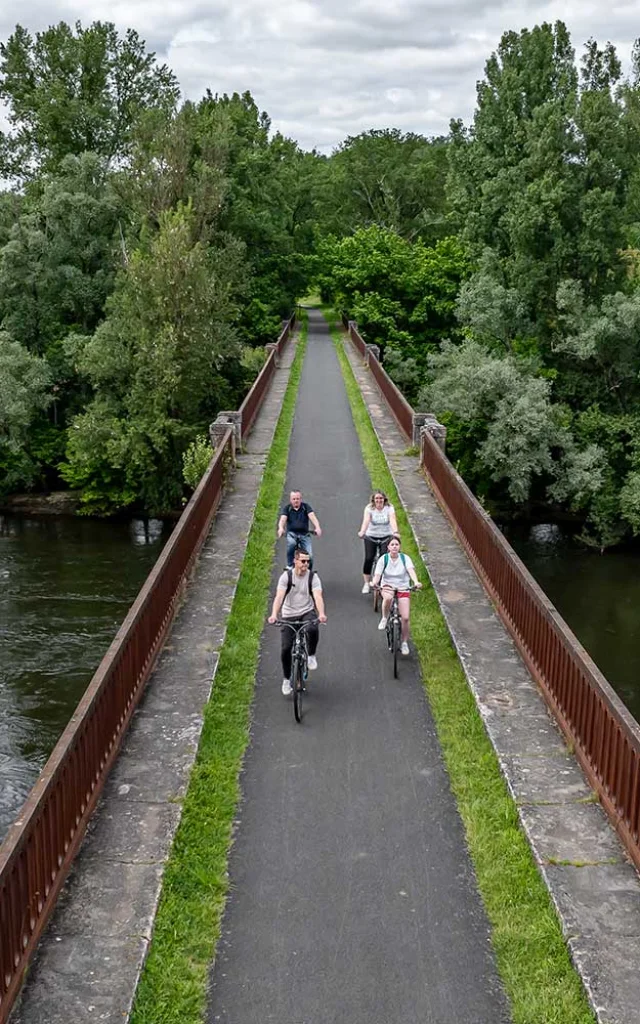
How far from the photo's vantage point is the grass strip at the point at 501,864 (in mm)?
5852

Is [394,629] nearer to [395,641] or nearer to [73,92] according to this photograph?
[395,641]

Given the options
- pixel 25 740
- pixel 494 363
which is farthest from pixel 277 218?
pixel 25 740

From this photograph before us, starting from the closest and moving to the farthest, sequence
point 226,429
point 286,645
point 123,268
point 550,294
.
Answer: point 286,645
point 226,429
point 550,294
point 123,268

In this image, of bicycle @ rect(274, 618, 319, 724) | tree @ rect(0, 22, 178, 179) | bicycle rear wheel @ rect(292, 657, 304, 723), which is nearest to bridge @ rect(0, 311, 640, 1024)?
bicycle rear wheel @ rect(292, 657, 304, 723)

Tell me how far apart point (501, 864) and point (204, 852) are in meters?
2.18

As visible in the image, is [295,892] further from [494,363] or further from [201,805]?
[494,363]

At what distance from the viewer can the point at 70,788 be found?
23.1ft

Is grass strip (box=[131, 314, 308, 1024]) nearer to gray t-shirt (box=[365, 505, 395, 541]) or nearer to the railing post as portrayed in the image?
gray t-shirt (box=[365, 505, 395, 541])

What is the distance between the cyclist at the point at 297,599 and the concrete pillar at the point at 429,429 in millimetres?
9696

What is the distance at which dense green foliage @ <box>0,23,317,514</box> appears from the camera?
34344 millimetres

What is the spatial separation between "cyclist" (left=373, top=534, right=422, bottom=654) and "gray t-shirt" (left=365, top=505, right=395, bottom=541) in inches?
68.6

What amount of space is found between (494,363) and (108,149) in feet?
104

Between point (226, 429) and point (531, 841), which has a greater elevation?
point (226, 429)

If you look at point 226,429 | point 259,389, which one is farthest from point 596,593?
point 226,429
